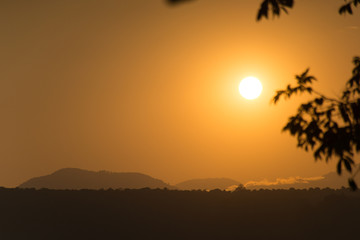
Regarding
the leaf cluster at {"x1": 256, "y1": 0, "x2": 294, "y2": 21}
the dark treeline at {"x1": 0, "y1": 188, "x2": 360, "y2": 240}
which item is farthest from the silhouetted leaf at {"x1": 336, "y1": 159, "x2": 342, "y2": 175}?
the dark treeline at {"x1": 0, "y1": 188, "x2": 360, "y2": 240}

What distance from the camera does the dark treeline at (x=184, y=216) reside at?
274ft

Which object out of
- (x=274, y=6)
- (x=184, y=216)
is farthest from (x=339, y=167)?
(x=184, y=216)

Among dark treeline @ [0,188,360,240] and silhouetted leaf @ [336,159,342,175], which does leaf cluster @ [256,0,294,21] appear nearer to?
silhouetted leaf @ [336,159,342,175]

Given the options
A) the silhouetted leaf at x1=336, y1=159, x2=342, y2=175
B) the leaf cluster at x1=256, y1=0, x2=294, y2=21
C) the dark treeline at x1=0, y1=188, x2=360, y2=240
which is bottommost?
the silhouetted leaf at x1=336, y1=159, x2=342, y2=175

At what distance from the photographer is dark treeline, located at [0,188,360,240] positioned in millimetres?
83562

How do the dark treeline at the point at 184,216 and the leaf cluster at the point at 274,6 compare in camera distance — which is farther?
the dark treeline at the point at 184,216

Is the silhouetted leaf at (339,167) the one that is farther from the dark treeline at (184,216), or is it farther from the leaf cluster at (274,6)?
the dark treeline at (184,216)

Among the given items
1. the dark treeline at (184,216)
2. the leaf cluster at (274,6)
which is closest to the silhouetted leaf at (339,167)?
the leaf cluster at (274,6)

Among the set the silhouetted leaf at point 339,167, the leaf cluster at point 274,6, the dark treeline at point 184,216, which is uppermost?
the dark treeline at point 184,216

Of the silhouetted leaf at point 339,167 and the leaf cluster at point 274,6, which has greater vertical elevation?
the leaf cluster at point 274,6

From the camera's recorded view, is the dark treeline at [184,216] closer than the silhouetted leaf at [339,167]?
No

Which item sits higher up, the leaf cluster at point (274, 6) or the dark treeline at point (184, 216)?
the dark treeline at point (184, 216)

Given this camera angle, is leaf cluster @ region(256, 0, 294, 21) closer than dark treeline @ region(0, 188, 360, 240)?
Yes

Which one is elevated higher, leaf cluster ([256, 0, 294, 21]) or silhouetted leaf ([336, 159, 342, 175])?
leaf cluster ([256, 0, 294, 21])
